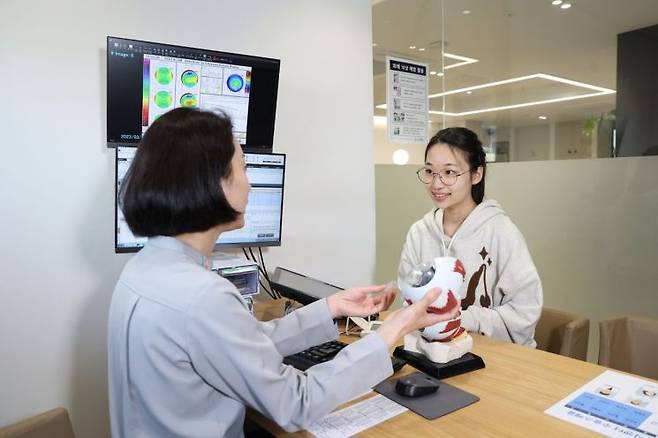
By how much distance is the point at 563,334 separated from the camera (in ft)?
5.86

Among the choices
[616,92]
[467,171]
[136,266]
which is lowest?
[136,266]

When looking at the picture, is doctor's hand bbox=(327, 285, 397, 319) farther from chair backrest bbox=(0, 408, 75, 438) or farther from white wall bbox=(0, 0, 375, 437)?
white wall bbox=(0, 0, 375, 437)

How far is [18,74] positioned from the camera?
1554mm

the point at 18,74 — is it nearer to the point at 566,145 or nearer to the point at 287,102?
the point at 287,102

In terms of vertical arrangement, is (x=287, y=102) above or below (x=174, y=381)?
above

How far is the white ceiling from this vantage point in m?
2.58

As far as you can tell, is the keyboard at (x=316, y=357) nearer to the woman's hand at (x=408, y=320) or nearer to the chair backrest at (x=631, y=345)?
the woman's hand at (x=408, y=320)

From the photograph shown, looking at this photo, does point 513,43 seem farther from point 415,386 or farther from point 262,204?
point 415,386

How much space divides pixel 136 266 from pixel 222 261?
0.75m

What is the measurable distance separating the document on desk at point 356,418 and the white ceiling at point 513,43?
2049 mm

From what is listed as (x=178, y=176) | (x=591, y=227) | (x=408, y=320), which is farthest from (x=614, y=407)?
(x=591, y=227)

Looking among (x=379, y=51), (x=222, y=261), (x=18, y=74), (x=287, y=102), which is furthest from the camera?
(x=379, y=51)

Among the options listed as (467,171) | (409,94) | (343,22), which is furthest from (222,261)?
(409,94)

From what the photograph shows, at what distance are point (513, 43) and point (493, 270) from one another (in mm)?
1776
